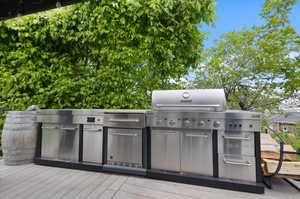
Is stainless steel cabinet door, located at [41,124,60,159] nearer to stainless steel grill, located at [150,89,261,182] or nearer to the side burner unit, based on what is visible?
stainless steel grill, located at [150,89,261,182]

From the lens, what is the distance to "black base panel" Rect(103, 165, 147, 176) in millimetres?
2080

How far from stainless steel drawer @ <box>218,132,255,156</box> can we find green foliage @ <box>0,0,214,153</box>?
187 cm

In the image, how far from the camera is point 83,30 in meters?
3.57

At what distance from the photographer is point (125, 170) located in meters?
2.14

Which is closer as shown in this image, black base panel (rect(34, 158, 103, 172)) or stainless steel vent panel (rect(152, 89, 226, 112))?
stainless steel vent panel (rect(152, 89, 226, 112))

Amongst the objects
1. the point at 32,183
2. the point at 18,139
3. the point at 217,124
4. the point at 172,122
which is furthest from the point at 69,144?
the point at 217,124

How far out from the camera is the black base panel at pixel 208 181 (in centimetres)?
168

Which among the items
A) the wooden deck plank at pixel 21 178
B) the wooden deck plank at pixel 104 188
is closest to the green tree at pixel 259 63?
the wooden deck plank at pixel 104 188

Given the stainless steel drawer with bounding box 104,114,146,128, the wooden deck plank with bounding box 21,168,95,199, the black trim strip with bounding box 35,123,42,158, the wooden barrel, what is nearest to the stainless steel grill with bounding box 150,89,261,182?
the stainless steel drawer with bounding box 104,114,146,128

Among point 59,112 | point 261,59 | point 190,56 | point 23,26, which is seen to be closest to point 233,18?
point 261,59

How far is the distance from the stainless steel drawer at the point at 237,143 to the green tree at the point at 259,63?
294cm

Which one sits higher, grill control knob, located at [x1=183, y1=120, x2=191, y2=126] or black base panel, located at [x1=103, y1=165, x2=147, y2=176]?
grill control knob, located at [x1=183, y1=120, x2=191, y2=126]

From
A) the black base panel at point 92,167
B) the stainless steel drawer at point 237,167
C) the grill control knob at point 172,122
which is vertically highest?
the grill control knob at point 172,122

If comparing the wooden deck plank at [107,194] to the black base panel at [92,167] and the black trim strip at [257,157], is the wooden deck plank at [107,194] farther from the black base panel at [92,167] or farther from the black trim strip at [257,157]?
the black trim strip at [257,157]
